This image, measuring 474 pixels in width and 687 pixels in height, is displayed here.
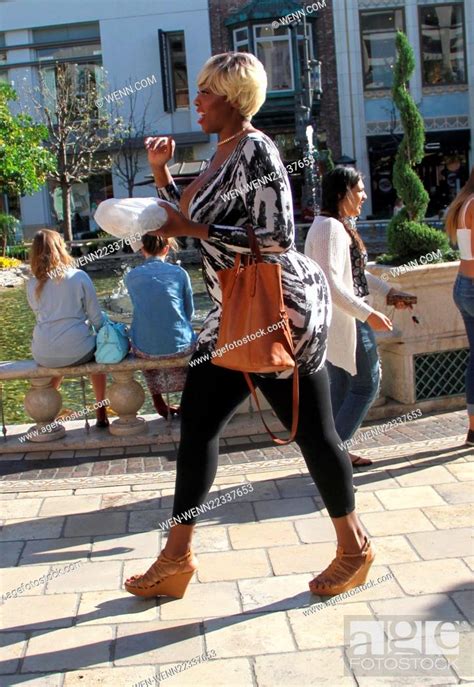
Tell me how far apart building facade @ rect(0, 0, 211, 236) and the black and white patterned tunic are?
106 feet

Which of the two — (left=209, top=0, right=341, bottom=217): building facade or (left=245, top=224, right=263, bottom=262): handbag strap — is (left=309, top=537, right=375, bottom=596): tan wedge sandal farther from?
(left=209, top=0, right=341, bottom=217): building facade

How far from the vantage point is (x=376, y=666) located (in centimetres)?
286

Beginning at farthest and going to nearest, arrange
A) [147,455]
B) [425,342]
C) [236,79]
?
[425,342] < [147,455] < [236,79]

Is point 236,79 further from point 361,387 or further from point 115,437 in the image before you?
point 115,437

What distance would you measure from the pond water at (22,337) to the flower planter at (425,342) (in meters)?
2.36

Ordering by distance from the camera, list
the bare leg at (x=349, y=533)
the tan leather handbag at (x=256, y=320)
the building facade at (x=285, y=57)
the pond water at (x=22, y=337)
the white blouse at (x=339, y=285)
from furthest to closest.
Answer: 1. the building facade at (x=285, y=57)
2. the pond water at (x=22, y=337)
3. the white blouse at (x=339, y=285)
4. the bare leg at (x=349, y=533)
5. the tan leather handbag at (x=256, y=320)

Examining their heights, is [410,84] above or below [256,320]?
above

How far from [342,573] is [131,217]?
61.5 inches

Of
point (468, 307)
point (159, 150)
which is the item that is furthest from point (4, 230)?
point (159, 150)

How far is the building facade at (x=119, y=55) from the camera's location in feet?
116

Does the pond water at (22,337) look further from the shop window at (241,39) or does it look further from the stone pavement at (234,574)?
the shop window at (241,39)

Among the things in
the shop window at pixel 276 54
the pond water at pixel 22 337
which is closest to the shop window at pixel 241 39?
the shop window at pixel 276 54

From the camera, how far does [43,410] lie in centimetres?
581

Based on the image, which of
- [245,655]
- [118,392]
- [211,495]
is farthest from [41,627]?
[118,392]
